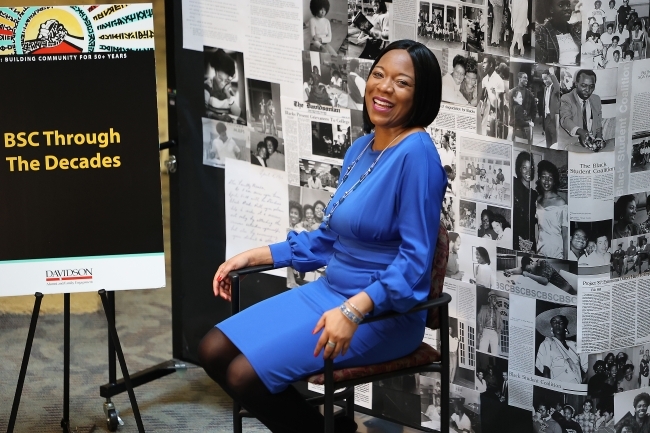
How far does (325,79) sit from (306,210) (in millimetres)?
471

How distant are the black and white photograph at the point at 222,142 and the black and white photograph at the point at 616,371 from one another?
55.5 inches

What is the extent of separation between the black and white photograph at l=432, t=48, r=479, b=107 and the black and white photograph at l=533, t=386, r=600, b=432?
908mm

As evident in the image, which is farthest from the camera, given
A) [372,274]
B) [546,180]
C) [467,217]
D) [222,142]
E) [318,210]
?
[222,142]

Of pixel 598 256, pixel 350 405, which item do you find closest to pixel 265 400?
pixel 350 405

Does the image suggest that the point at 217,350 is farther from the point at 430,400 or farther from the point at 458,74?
the point at 458,74

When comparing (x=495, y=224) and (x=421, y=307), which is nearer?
(x=421, y=307)

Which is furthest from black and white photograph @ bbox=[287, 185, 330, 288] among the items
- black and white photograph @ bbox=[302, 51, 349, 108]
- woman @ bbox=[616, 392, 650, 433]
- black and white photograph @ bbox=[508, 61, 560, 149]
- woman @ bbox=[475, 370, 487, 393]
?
woman @ bbox=[616, 392, 650, 433]

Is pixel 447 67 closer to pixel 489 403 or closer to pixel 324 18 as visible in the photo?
pixel 324 18

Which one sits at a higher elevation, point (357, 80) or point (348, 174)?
point (357, 80)

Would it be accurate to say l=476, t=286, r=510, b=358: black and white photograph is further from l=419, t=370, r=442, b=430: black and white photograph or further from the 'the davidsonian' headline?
the 'the davidsonian' headline

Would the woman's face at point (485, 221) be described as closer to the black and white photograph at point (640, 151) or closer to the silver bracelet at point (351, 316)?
the black and white photograph at point (640, 151)

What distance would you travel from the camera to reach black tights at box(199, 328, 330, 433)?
2578mm

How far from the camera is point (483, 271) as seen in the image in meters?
3.04

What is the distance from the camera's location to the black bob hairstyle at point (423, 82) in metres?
2.58
